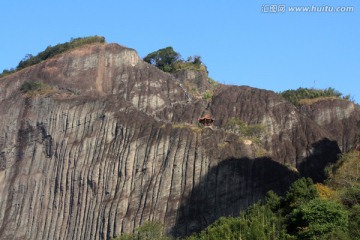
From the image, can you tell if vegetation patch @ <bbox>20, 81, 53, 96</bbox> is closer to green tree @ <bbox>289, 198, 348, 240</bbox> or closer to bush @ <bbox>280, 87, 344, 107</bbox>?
bush @ <bbox>280, 87, 344, 107</bbox>

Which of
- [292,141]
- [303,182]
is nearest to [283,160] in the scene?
[292,141]

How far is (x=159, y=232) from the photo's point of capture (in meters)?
78.7

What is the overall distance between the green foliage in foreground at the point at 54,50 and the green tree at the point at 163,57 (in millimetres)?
13073

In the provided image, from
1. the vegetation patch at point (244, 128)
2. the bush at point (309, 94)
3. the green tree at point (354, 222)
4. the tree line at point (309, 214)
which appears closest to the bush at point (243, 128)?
the vegetation patch at point (244, 128)

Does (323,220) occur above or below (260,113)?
below

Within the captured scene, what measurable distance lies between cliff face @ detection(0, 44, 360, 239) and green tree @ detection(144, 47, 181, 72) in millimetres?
12108

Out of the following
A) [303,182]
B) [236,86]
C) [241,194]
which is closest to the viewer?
[303,182]

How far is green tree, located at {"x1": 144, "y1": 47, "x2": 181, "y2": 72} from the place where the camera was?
403ft

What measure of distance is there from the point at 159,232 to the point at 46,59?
1547 inches

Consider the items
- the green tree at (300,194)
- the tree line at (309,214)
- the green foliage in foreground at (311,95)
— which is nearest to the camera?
the tree line at (309,214)

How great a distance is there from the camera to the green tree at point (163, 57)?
123 metres

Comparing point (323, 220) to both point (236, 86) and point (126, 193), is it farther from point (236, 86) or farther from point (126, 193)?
point (236, 86)

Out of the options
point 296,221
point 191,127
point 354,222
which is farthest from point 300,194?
point 191,127

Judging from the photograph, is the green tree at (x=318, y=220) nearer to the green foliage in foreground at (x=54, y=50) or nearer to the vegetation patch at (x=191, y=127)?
the vegetation patch at (x=191, y=127)
